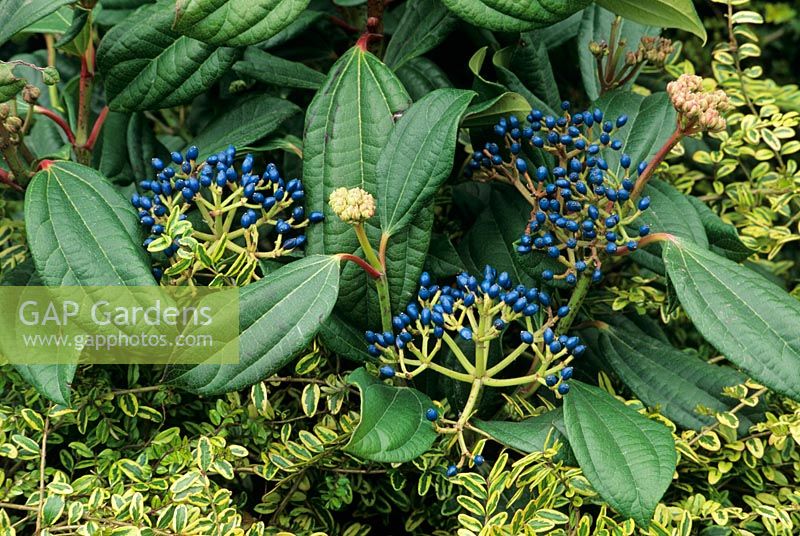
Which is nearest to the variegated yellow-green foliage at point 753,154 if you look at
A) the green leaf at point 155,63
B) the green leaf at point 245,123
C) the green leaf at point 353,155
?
the green leaf at point 353,155

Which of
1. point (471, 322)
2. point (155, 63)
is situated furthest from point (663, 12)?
point (155, 63)

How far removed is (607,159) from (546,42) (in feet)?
1.16

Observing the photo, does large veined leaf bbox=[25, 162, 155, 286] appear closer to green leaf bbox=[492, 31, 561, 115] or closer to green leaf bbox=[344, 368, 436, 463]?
green leaf bbox=[344, 368, 436, 463]

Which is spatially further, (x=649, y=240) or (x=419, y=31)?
(x=419, y=31)

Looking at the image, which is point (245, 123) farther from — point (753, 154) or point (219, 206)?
point (753, 154)

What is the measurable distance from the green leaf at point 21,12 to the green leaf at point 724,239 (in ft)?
3.11

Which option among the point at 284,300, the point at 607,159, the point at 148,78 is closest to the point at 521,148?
the point at 607,159

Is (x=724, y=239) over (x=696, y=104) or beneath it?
beneath

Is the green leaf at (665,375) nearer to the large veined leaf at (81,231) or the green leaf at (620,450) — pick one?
the green leaf at (620,450)

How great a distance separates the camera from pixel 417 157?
111cm

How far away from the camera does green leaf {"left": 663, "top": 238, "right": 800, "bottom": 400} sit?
98cm

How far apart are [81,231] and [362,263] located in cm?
37

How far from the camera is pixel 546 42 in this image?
1502mm

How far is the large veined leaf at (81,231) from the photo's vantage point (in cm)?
105
